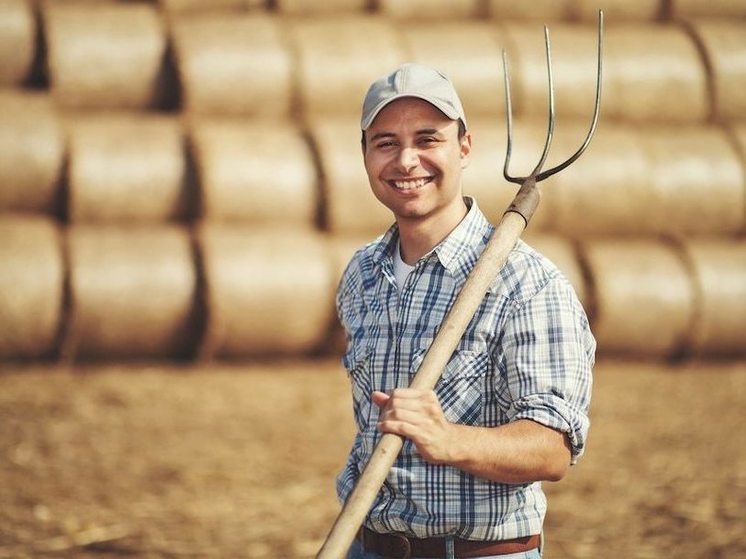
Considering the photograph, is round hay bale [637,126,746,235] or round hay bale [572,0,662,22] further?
round hay bale [572,0,662,22]

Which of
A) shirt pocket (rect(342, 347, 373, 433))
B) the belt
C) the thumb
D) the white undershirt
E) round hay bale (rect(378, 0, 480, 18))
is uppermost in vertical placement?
round hay bale (rect(378, 0, 480, 18))

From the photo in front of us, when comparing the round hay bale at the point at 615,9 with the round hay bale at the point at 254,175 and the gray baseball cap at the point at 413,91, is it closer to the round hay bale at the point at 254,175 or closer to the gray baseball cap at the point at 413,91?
the round hay bale at the point at 254,175

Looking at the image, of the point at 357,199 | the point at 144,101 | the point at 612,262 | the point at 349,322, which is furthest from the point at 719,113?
the point at 349,322

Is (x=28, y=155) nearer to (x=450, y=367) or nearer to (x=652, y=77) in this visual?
(x=652, y=77)

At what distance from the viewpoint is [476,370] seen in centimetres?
A: 233

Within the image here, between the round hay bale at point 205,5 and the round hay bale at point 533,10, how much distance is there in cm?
171

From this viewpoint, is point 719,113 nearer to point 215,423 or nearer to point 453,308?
point 215,423

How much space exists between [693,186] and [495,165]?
1.45 m

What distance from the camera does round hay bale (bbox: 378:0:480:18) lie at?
8.41 metres

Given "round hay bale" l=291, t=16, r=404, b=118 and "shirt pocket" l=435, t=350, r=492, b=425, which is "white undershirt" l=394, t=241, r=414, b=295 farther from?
"round hay bale" l=291, t=16, r=404, b=118

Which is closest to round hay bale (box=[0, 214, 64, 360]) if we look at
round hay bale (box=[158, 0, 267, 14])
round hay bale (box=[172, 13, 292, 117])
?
round hay bale (box=[172, 13, 292, 117])

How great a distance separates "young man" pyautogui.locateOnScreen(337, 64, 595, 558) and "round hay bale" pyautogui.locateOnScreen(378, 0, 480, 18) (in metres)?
6.09

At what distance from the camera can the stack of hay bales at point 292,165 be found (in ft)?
23.1

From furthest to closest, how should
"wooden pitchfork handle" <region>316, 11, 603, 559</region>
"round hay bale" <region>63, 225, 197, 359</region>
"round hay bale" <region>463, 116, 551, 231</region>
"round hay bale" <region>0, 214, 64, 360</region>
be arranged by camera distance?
"round hay bale" <region>463, 116, 551, 231</region>
"round hay bale" <region>63, 225, 197, 359</region>
"round hay bale" <region>0, 214, 64, 360</region>
"wooden pitchfork handle" <region>316, 11, 603, 559</region>
